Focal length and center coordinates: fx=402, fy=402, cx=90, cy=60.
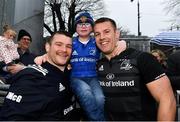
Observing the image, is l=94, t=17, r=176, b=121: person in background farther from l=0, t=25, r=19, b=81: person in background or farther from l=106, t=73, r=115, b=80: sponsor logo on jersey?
l=0, t=25, r=19, b=81: person in background

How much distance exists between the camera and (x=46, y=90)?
3268mm

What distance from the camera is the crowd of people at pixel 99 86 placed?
10.5 ft

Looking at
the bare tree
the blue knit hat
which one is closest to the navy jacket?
the blue knit hat

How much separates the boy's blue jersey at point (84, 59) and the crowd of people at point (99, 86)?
12mm

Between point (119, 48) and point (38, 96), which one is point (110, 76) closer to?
point (119, 48)

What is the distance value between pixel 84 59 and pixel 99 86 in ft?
1.38

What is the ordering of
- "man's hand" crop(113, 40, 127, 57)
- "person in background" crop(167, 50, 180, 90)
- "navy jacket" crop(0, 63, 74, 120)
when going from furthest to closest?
"person in background" crop(167, 50, 180, 90), "man's hand" crop(113, 40, 127, 57), "navy jacket" crop(0, 63, 74, 120)

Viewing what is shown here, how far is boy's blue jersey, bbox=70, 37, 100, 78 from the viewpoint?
3.77m

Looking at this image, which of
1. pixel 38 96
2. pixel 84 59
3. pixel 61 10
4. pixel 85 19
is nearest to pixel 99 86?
pixel 84 59

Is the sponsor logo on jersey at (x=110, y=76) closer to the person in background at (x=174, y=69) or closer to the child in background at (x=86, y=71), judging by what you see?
the child in background at (x=86, y=71)

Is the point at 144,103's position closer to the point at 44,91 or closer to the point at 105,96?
the point at 105,96

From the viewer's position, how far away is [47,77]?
3.34 metres

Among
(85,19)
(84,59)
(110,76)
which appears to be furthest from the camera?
(85,19)

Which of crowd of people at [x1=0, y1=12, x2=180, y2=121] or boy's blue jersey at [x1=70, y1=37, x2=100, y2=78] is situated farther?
boy's blue jersey at [x1=70, y1=37, x2=100, y2=78]
